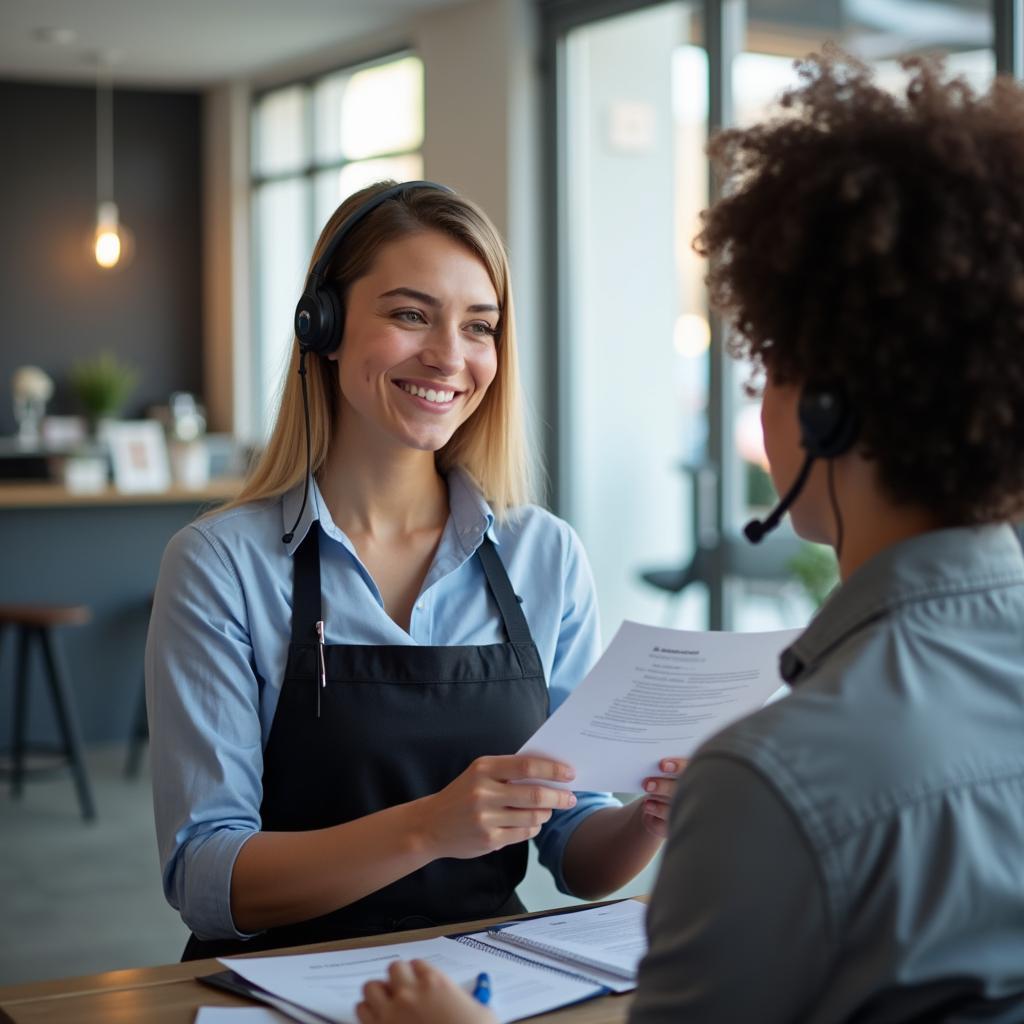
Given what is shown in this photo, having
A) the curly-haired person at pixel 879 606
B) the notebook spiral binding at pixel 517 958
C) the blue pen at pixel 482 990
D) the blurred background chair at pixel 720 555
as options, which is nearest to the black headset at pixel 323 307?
the notebook spiral binding at pixel 517 958

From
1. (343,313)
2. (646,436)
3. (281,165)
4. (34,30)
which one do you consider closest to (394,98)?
(281,165)

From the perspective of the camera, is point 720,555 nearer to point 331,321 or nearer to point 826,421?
point 331,321

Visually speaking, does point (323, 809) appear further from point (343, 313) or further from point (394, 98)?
point (394, 98)

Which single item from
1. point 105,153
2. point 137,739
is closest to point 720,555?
point 137,739

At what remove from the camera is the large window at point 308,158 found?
295 inches

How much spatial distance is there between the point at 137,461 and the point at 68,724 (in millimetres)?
1572

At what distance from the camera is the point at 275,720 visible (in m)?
1.67

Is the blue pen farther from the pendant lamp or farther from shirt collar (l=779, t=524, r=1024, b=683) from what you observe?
the pendant lamp

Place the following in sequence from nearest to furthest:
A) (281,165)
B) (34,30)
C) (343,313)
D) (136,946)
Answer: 1. (343,313)
2. (136,946)
3. (34,30)
4. (281,165)

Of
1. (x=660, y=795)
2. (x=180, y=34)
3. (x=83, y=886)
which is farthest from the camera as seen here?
(x=180, y=34)

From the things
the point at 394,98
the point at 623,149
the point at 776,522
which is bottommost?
the point at 776,522

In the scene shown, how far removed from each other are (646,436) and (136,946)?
10.7 ft

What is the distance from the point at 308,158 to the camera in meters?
8.34

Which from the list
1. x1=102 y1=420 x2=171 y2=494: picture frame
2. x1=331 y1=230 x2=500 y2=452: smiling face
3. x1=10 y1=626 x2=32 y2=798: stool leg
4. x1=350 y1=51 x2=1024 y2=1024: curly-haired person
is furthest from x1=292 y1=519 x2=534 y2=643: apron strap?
x1=102 y1=420 x2=171 y2=494: picture frame
